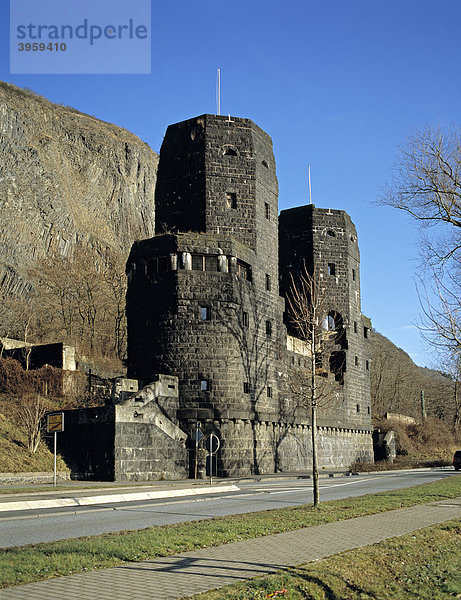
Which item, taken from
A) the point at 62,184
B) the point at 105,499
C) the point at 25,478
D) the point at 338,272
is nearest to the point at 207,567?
the point at 105,499

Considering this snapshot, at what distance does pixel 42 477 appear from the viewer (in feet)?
96.2

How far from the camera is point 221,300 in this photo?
38.8 meters

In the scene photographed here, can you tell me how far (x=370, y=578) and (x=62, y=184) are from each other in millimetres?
118910

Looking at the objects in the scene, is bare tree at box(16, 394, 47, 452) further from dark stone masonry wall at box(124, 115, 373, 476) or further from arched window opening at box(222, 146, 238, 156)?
arched window opening at box(222, 146, 238, 156)

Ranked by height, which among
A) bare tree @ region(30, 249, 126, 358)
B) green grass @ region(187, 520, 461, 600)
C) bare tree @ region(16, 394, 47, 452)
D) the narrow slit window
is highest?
bare tree @ region(30, 249, 126, 358)

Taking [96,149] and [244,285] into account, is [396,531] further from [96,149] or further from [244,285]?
[96,149]

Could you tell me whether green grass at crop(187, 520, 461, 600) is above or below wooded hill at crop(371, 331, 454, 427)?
below

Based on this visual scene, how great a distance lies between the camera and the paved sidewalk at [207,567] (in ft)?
25.9

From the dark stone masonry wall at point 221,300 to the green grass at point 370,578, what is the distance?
25600mm

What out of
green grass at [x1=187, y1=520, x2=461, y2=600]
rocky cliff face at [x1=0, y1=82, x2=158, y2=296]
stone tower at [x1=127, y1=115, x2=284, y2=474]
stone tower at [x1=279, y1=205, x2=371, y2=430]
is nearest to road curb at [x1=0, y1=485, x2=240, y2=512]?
stone tower at [x1=127, y1=115, x2=284, y2=474]

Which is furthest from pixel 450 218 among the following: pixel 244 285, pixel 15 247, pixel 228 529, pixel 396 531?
pixel 15 247

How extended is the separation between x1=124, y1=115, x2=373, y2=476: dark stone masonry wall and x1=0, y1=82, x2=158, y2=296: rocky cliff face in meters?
55.4

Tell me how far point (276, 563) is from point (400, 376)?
338 feet

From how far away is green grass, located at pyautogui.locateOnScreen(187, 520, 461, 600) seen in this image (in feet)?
26.8
